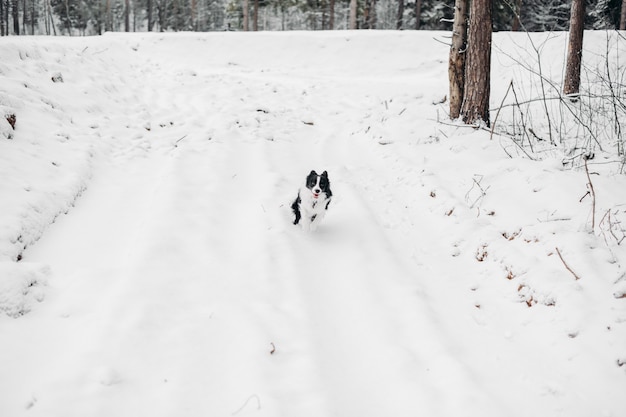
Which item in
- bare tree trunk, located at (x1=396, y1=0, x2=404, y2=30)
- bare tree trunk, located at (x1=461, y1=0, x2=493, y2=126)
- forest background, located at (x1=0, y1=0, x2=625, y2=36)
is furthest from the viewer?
bare tree trunk, located at (x1=396, y1=0, x2=404, y2=30)

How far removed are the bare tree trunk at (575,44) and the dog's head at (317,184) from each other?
8.65 m

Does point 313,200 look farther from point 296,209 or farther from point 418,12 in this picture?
point 418,12

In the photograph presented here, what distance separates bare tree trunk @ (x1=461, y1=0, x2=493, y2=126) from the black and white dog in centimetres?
462

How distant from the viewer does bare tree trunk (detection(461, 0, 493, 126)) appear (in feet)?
25.3

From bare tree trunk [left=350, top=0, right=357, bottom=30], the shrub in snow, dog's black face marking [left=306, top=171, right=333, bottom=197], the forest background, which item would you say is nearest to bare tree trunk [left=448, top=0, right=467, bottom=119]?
dog's black face marking [left=306, top=171, right=333, bottom=197]

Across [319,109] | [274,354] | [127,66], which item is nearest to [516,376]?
[274,354]

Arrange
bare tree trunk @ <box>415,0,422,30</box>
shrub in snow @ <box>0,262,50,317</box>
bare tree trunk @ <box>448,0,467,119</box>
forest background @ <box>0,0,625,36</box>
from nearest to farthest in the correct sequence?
shrub in snow @ <box>0,262,50,317</box>
bare tree trunk @ <box>448,0,467,119</box>
forest background @ <box>0,0,625,36</box>
bare tree trunk @ <box>415,0,422,30</box>

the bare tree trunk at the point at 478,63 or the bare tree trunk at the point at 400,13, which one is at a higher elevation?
the bare tree trunk at the point at 400,13

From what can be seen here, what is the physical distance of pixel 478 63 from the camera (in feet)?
25.8

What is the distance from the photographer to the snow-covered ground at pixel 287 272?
300cm

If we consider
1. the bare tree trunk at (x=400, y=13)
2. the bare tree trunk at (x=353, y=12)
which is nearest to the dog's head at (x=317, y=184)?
the bare tree trunk at (x=353, y=12)

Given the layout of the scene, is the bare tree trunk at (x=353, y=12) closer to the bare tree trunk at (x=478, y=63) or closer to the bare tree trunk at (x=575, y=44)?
the bare tree trunk at (x=575, y=44)

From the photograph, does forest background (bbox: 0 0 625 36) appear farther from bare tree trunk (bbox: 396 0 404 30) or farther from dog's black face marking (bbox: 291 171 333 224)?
dog's black face marking (bbox: 291 171 333 224)

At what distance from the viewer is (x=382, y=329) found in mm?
3736
